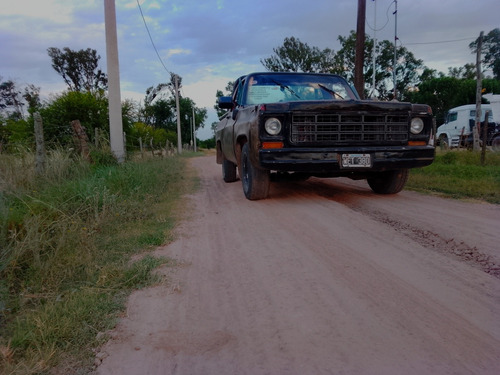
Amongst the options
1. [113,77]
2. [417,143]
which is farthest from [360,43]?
[417,143]

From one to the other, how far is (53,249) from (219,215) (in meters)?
2.18

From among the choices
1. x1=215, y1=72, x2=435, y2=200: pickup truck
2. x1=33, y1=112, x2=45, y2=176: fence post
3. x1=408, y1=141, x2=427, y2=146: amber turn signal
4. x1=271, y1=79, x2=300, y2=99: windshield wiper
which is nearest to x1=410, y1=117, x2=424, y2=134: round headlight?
→ x1=215, y1=72, x2=435, y2=200: pickup truck

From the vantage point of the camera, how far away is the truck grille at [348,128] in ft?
16.4

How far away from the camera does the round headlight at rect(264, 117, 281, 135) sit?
4.98 m

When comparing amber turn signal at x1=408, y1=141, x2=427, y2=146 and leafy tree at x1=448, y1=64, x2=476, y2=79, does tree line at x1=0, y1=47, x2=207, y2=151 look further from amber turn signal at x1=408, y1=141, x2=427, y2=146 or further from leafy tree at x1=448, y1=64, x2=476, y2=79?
leafy tree at x1=448, y1=64, x2=476, y2=79

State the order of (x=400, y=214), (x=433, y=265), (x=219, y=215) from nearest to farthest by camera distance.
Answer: (x=433, y=265)
(x=400, y=214)
(x=219, y=215)

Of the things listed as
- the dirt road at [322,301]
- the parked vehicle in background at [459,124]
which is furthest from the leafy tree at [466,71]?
the dirt road at [322,301]

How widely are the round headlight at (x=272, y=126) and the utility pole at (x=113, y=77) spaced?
5615mm

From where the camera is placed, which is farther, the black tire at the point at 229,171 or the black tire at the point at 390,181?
the black tire at the point at 229,171

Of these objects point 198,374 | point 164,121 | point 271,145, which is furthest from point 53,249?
point 164,121

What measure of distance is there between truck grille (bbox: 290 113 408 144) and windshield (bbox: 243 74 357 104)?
1.15 metres

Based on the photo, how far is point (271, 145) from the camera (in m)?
4.97

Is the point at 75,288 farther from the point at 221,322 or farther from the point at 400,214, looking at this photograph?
the point at 400,214

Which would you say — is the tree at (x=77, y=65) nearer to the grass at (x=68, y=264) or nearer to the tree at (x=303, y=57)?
the tree at (x=303, y=57)
